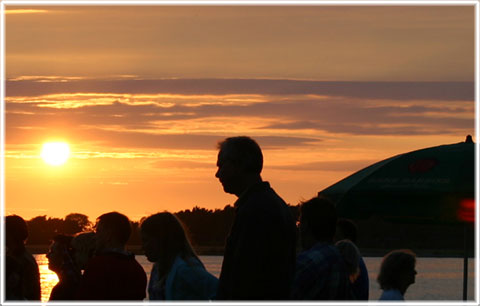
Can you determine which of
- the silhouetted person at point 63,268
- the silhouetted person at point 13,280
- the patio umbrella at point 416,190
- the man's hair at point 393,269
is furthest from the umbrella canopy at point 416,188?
the silhouetted person at point 13,280

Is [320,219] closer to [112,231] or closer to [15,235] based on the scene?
[112,231]

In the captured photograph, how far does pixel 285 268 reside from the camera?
5.16m

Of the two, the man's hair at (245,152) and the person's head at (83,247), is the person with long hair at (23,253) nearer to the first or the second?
the person's head at (83,247)

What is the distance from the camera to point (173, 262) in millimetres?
5844

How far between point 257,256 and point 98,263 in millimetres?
1730

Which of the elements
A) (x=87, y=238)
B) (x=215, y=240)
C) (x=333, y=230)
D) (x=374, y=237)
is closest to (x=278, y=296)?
(x=333, y=230)

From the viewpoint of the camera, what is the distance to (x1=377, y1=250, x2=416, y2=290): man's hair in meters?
6.59

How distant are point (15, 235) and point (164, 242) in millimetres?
2018

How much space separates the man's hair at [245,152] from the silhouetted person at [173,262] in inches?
27.8

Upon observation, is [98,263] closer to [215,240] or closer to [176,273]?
[176,273]

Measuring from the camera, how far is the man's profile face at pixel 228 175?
5301mm

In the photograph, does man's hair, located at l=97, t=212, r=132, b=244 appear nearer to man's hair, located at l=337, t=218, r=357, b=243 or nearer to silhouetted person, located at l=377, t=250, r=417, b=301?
silhouetted person, located at l=377, t=250, r=417, b=301

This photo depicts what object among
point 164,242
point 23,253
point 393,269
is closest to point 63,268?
point 23,253

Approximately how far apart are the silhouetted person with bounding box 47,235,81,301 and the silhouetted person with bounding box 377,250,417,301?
197 cm
